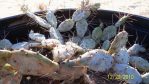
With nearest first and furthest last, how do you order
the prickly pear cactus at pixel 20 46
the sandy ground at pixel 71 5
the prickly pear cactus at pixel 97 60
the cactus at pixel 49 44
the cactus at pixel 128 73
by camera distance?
the prickly pear cactus at pixel 97 60 < the cactus at pixel 128 73 < the cactus at pixel 49 44 < the prickly pear cactus at pixel 20 46 < the sandy ground at pixel 71 5

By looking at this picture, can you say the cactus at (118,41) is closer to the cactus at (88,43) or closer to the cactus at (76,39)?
the cactus at (88,43)

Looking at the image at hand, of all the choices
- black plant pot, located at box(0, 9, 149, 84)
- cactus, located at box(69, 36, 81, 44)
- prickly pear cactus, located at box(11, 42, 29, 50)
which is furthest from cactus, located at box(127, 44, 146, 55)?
prickly pear cactus, located at box(11, 42, 29, 50)

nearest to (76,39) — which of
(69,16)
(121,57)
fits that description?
(69,16)

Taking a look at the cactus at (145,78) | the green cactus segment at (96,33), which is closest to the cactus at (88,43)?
the green cactus segment at (96,33)

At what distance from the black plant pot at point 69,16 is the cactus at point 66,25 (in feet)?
0.36

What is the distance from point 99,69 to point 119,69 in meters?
0.14

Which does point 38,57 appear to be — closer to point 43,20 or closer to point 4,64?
point 4,64

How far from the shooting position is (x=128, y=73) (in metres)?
1.77

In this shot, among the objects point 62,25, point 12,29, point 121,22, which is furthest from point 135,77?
point 12,29

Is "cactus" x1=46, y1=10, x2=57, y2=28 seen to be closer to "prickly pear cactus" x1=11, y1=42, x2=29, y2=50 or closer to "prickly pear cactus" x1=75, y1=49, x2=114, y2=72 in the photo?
"prickly pear cactus" x1=11, y1=42, x2=29, y2=50

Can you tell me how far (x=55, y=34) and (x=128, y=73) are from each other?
0.53 metres

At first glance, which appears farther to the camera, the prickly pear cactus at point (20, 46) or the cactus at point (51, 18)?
the cactus at point (51, 18)

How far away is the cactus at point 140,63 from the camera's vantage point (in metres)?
1.91

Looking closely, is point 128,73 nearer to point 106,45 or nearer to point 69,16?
point 106,45
